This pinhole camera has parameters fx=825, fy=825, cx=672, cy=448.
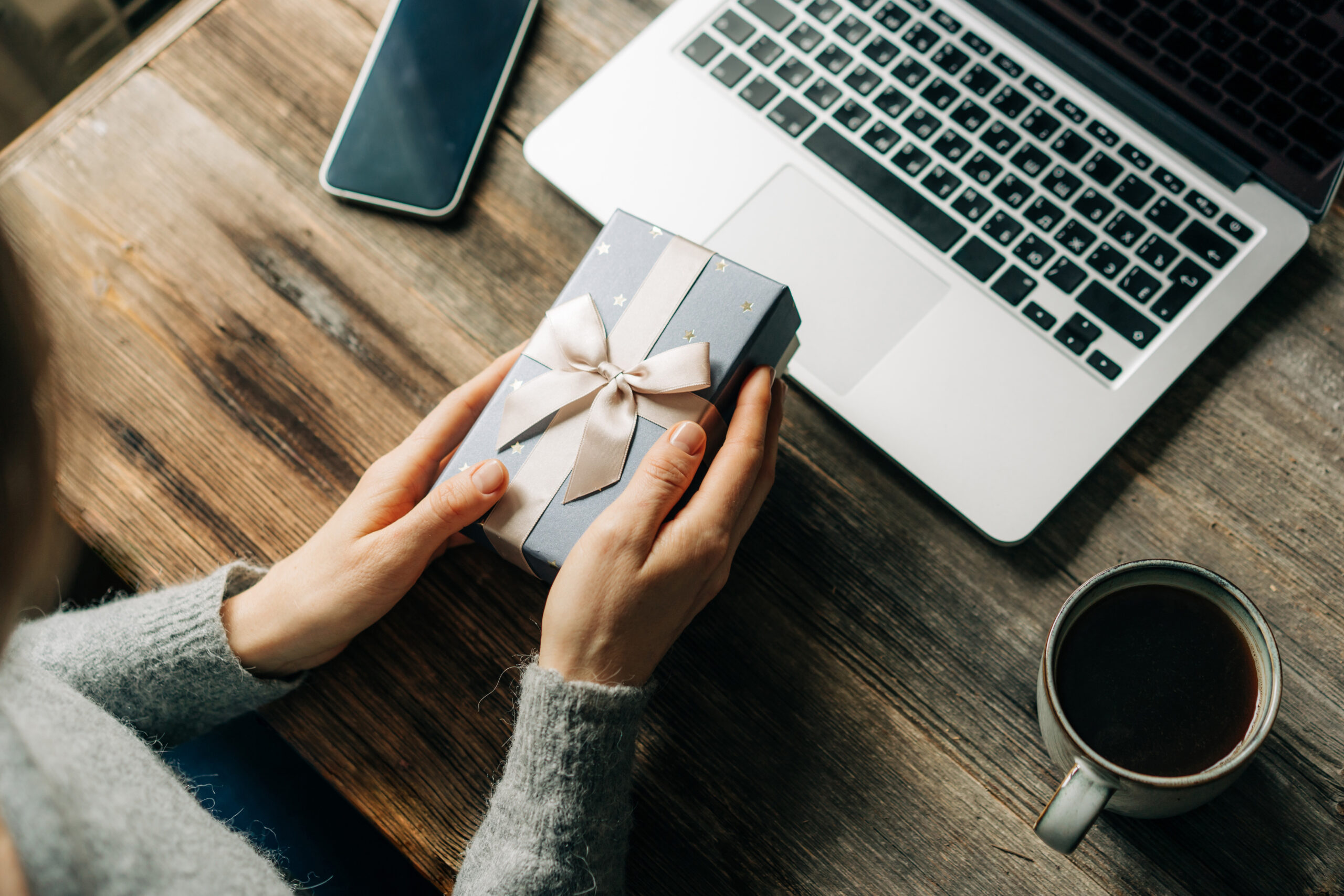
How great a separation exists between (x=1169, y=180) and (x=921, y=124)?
199 millimetres

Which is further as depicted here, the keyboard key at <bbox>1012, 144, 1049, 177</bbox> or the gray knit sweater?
the keyboard key at <bbox>1012, 144, 1049, 177</bbox>

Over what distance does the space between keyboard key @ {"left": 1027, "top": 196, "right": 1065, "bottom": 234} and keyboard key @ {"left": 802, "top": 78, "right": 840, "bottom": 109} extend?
0.19 metres

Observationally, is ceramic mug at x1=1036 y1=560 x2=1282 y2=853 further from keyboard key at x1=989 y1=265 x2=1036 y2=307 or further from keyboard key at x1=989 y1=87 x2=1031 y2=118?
keyboard key at x1=989 y1=87 x2=1031 y2=118

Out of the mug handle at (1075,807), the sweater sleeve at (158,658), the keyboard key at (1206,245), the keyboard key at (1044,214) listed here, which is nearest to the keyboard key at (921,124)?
the keyboard key at (1044,214)

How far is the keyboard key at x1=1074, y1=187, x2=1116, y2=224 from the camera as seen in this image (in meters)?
0.65

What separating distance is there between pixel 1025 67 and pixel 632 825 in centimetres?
68

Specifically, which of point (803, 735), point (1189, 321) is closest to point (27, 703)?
point (803, 735)

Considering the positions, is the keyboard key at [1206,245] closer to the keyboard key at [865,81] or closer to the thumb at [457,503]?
the keyboard key at [865,81]

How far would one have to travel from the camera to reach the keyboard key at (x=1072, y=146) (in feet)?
2.19

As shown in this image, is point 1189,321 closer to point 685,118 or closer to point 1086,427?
point 1086,427

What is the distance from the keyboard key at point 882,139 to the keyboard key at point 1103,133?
0.15 metres


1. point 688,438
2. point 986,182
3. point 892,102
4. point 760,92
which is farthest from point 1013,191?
point 688,438

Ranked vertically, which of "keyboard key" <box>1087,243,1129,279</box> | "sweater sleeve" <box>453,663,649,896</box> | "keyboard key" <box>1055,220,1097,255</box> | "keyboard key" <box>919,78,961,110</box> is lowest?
"sweater sleeve" <box>453,663,649,896</box>

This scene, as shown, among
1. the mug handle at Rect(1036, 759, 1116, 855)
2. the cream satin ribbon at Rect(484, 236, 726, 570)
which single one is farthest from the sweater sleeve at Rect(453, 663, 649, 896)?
the mug handle at Rect(1036, 759, 1116, 855)
